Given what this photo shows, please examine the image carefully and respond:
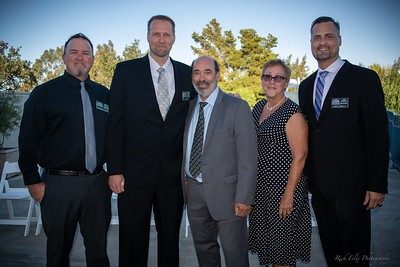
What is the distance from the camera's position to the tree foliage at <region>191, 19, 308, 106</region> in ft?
Result: 92.1

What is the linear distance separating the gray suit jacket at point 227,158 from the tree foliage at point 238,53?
994 inches

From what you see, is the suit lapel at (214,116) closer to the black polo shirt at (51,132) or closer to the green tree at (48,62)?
the black polo shirt at (51,132)

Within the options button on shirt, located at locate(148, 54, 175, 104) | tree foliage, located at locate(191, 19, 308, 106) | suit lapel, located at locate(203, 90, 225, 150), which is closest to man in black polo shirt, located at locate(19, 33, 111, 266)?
button on shirt, located at locate(148, 54, 175, 104)

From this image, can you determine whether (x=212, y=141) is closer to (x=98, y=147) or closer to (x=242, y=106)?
(x=242, y=106)

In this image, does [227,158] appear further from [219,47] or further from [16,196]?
[219,47]

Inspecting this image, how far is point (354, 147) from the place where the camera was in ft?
8.68

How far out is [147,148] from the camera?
9.45 feet

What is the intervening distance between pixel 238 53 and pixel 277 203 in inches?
1100

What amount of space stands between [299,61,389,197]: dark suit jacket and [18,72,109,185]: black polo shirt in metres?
2.24

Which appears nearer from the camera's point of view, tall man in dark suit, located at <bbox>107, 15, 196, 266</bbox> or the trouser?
the trouser

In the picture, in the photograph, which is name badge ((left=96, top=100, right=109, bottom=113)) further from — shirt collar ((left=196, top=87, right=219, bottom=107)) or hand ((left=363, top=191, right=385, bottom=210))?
hand ((left=363, top=191, right=385, bottom=210))

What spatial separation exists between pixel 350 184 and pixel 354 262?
0.72 meters

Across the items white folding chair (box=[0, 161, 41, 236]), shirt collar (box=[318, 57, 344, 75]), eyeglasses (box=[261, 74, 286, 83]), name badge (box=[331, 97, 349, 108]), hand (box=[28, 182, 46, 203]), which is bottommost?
white folding chair (box=[0, 161, 41, 236])

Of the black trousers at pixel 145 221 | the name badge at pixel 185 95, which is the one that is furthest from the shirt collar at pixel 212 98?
the black trousers at pixel 145 221
